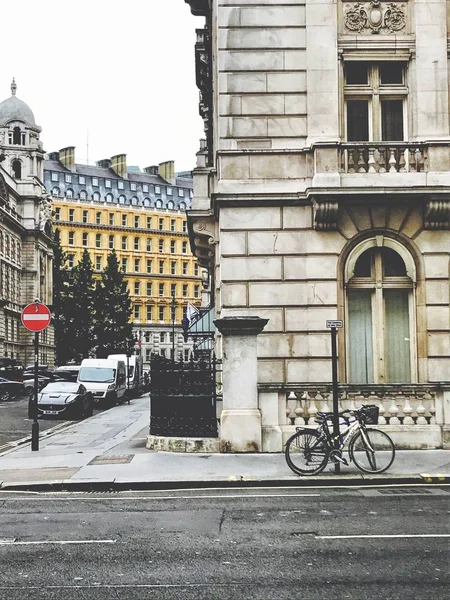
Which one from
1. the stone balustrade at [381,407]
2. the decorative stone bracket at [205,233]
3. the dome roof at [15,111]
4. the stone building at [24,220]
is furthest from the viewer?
the dome roof at [15,111]

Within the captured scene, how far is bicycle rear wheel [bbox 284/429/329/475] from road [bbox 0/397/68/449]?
1082 centimetres

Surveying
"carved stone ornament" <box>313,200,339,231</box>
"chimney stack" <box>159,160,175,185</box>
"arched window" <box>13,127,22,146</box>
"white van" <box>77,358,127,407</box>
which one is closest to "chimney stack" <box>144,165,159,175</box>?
"chimney stack" <box>159,160,175,185</box>

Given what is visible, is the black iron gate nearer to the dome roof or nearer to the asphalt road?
the asphalt road

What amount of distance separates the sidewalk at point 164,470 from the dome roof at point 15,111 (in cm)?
9563

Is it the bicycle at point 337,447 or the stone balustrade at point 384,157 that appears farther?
the stone balustrade at point 384,157

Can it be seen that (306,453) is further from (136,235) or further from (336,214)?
(136,235)


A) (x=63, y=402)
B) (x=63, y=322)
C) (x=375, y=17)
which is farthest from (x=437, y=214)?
(x=63, y=322)

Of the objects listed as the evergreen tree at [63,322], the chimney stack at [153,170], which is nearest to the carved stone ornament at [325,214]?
the evergreen tree at [63,322]

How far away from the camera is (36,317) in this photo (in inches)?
811

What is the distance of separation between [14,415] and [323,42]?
77.3ft

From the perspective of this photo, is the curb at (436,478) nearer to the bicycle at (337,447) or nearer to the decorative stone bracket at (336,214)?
the bicycle at (337,447)

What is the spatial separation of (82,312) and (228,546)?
285 ft

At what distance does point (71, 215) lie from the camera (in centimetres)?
14212

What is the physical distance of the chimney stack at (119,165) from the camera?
154625mm
